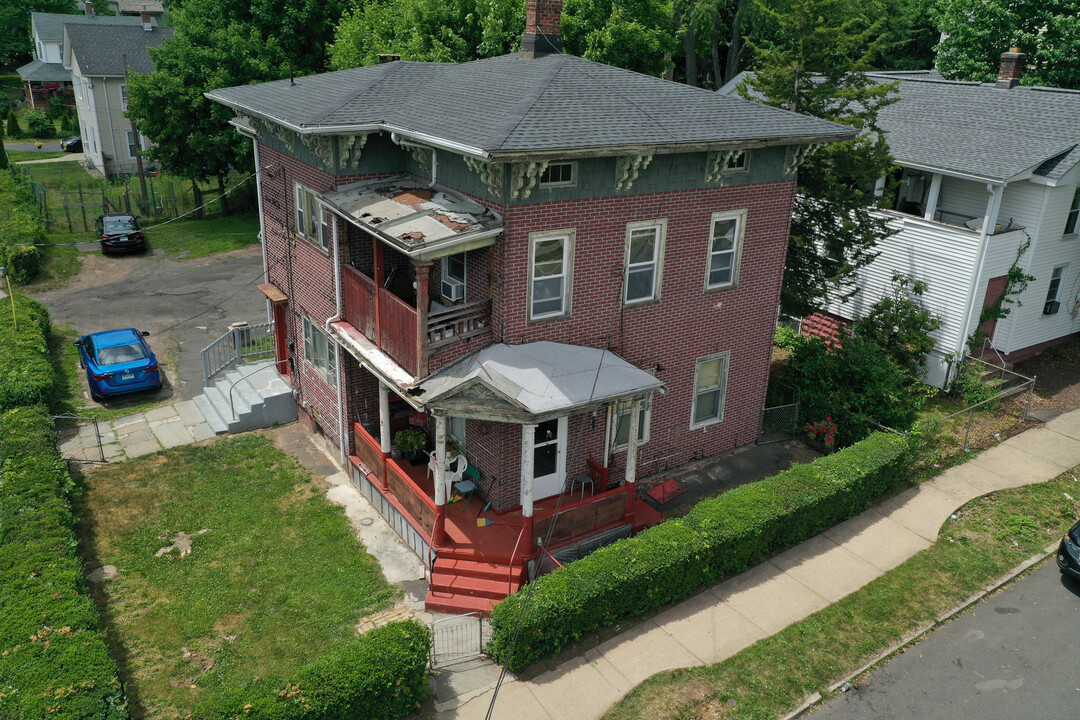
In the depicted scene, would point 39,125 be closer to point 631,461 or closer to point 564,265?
point 564,265

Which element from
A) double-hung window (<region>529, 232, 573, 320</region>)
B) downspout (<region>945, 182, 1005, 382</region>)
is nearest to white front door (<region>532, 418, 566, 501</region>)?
double-hung window (<region>529, 232, 573, 320</region>)

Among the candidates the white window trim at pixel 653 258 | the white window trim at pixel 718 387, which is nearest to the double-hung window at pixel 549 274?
the white window trim at pixel 653 258

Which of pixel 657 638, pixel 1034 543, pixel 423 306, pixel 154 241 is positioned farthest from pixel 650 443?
pixel 154 241

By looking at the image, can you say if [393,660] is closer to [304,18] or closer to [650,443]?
[650,443]

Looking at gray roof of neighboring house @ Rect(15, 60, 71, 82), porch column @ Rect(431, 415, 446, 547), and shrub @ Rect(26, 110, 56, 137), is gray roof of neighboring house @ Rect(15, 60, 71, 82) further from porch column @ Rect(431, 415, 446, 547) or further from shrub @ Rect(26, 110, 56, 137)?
porch column @ Rect(431, 415, 446, 547)

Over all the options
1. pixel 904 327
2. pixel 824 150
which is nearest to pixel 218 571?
pixel 824 150

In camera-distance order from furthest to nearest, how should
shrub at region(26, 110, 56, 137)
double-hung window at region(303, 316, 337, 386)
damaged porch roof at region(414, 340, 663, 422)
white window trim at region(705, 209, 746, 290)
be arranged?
shrub at region(26, 110, 56, 137) → double-hung window at region(303, 316, 337, 386) → white window trim at region(705, 209, 746, 290) → damaged porch roof at region(414, 340, 663, 422)

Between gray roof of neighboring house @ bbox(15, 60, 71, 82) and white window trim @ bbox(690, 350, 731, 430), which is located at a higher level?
gray roof of neighboring house @ bbox(15, 60, 71, 82)
